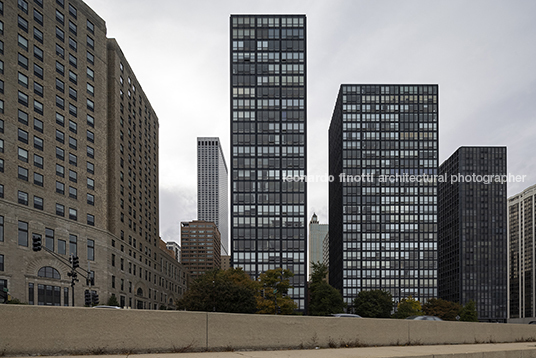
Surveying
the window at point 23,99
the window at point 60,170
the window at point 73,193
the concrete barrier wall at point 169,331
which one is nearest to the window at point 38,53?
the window at point 23,99

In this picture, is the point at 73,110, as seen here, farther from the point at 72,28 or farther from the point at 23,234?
the point at 23,234

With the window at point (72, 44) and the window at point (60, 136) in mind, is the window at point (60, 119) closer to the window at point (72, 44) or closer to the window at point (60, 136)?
the window at point (60, 136)

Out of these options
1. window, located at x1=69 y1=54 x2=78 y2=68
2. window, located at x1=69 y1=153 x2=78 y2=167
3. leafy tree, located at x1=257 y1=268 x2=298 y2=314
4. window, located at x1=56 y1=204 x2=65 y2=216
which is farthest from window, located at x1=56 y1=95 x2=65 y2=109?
leafy tree, located at x1=257 y1=268 x2=298 y2=314

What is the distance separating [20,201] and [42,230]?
4.90 m

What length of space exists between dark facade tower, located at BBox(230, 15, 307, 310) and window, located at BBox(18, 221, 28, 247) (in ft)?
214

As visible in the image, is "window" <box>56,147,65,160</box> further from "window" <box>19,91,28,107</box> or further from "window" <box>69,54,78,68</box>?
"window" <box>69,54,78,68</box>

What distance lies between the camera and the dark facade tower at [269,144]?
117312mm

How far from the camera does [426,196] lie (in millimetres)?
150875

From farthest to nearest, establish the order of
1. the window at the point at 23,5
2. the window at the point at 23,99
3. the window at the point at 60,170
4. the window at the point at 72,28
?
the window at the point at 72,28 → the window at the point at 60,170 → the window at the point at 23,5 → the window at the point at 23,99

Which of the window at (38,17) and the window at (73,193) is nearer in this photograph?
the window at (38,17)

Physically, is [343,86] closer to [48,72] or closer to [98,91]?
[98,91]

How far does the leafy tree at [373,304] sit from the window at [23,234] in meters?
73.1

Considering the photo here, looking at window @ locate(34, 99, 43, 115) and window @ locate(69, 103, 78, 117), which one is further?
window @ locate(69, 103, 78, 117)

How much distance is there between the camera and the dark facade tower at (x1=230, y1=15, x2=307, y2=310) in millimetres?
117312
